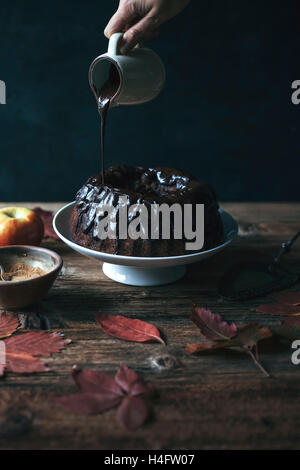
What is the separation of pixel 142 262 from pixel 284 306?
1.30ft

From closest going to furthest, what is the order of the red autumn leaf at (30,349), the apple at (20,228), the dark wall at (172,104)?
the red autumn leaf at (30,349)
the apple at (20,228)
the dark wall at (172,104)

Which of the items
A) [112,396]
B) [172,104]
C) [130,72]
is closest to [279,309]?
[112,396]

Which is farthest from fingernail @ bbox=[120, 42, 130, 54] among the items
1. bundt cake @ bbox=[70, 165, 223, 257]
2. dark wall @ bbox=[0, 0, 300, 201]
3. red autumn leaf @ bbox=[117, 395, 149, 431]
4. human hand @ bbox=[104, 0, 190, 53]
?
dark wall @ bbox=[0, 0, 300, 201]

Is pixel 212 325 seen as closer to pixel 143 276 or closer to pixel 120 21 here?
pixel 143 276

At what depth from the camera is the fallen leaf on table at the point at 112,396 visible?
0.88 meters

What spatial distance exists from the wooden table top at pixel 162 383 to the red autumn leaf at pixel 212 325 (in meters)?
0.03

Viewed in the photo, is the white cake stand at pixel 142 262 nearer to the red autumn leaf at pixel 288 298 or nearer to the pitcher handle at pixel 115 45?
the red autumn leaf at pixel 288 298

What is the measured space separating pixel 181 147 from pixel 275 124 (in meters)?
0.58

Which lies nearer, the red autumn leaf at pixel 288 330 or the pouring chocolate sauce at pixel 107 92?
the red autumn leaf at pixel 288 330

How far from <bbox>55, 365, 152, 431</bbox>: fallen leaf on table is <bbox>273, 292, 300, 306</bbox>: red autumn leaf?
1.69 ft

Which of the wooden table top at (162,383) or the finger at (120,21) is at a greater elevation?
the finger at (120,21)

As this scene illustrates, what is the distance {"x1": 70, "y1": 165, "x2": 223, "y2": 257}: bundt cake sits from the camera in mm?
1336

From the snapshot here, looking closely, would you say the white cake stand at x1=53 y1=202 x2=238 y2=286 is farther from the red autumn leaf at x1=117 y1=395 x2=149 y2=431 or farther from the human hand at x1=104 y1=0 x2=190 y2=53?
the human hand at x1=104 y1=0 x2=190 y2=53

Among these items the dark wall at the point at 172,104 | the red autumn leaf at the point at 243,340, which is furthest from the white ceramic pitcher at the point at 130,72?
the dark wall at the point at 172,104
